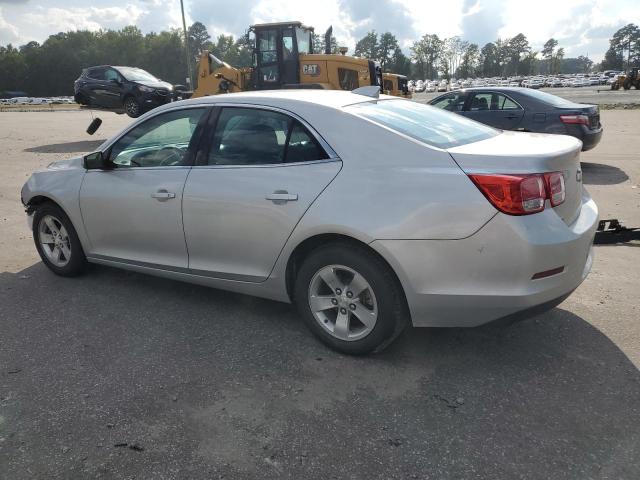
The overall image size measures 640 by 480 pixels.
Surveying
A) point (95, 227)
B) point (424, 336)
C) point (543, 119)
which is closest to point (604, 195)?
point (543, 119)

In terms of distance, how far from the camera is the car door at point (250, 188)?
11.0 ft

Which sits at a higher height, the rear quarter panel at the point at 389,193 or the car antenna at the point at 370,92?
the car antenna at the point at 370,92

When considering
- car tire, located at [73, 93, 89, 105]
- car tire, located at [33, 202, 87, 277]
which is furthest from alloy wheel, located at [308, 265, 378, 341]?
car tire, located at [73, 93, 89, 105]

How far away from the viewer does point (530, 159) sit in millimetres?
2867

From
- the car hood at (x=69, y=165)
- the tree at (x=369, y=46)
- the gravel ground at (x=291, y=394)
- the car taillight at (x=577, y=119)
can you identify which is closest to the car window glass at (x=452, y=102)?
the car taillight at (x=577, y=119)

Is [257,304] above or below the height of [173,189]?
below

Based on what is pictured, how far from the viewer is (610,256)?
512cm

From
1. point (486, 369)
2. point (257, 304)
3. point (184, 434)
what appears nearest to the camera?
point (184, 434)

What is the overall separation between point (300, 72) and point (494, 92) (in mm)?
7817

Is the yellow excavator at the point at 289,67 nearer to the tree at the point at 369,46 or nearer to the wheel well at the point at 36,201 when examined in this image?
the wheel well at the point at 36,201

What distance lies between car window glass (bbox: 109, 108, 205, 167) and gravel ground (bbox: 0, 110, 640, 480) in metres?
1.11

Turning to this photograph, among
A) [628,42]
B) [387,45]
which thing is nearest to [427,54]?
[387,45]

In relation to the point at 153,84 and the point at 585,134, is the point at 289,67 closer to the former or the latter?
the point at 153,84

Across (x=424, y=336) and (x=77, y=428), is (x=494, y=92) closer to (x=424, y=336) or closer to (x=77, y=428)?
(x=424, y=336)
